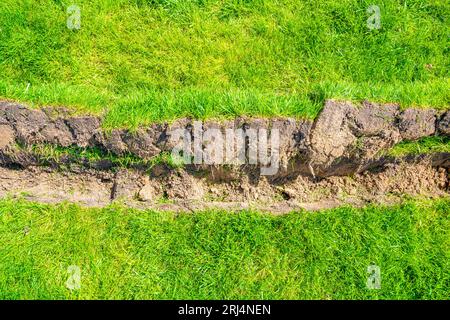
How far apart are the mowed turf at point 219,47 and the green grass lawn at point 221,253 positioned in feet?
3.53

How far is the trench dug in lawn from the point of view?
327cm

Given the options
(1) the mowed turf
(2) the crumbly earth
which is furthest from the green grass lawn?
(1) the mowed turf

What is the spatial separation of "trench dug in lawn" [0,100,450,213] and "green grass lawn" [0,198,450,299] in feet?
0.49

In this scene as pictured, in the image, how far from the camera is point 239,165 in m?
3.32

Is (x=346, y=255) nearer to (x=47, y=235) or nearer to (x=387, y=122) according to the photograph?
(x=387, y=122)

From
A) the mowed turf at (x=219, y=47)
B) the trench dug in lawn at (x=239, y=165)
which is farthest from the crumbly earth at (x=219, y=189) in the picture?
the mowed turf at (x=219, y=47)

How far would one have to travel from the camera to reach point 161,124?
327 centimetres

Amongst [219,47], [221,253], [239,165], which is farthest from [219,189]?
[219,47]

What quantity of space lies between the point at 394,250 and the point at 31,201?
3.01 m

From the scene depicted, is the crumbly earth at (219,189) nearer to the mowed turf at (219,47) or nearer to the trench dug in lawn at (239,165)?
the trench dug in lawn at (239,165)

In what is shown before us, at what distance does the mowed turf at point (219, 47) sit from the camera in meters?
3.53

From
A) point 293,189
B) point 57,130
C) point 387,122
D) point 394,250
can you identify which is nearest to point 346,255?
point 394,250

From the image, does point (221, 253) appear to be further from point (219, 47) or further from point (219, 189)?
point (219, 47)

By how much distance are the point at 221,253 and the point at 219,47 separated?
1748 millimetres
